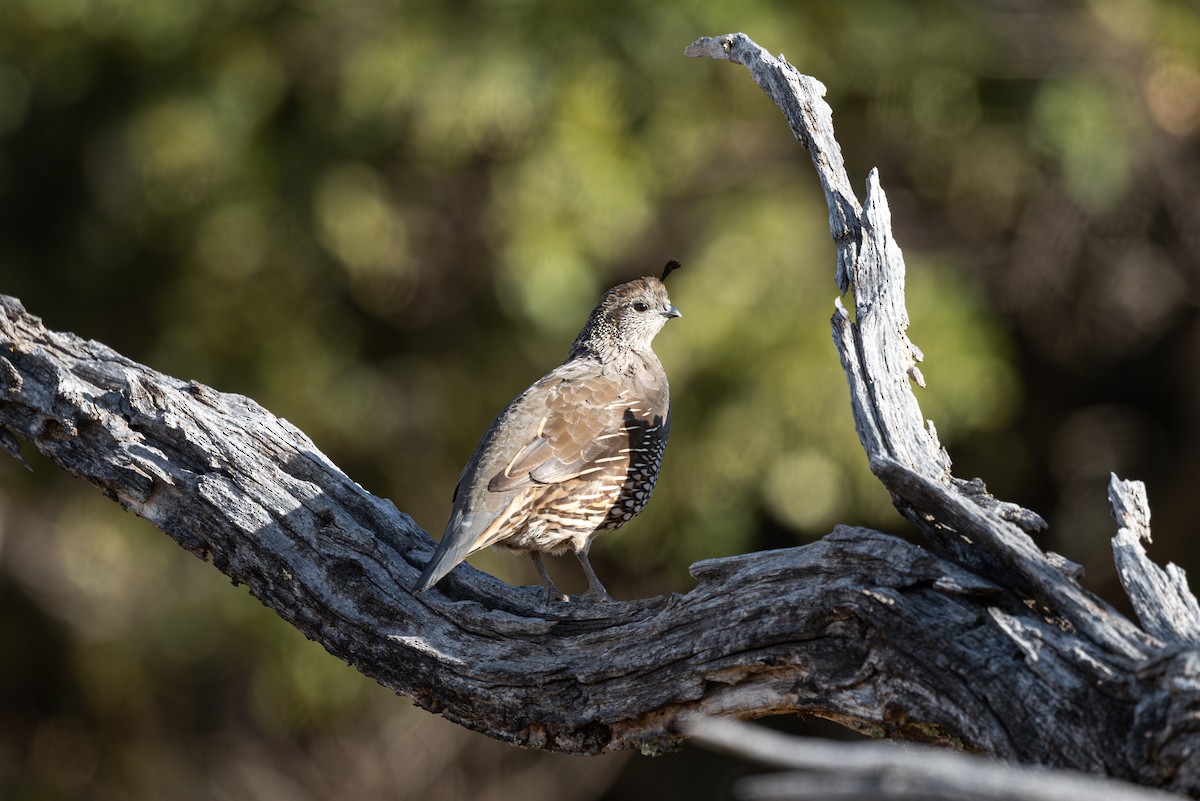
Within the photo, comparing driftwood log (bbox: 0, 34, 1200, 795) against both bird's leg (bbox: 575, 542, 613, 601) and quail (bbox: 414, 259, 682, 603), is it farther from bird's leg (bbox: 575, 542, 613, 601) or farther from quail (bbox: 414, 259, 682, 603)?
bird's leg (bbox: 575, 542, 613, 601)

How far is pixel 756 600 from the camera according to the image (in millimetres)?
2740

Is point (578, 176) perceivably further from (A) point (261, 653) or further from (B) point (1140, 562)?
(B) point (1140, 562)

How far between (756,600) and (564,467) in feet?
4.15

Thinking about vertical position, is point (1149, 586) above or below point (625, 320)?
below

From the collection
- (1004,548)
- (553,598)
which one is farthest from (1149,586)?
(553,598)

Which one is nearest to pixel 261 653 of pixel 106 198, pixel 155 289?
pixel 155 289

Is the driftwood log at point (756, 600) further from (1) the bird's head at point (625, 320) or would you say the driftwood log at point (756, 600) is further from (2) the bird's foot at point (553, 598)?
(1) the bird's head at point (625, 320)

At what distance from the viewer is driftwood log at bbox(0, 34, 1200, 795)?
7.99 ft

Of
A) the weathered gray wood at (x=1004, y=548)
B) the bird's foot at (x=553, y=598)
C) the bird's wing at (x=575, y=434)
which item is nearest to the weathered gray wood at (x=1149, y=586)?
the weathered gray wood at (x=1004, y=548)

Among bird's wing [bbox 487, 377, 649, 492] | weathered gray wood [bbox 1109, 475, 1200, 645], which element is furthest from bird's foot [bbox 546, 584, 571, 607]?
weathered gray wood [bbox 1109, 475, 1200, 645]

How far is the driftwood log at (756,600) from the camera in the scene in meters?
2.44

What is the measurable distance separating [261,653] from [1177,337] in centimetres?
549

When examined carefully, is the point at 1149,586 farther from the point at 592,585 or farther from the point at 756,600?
the point at 592,585

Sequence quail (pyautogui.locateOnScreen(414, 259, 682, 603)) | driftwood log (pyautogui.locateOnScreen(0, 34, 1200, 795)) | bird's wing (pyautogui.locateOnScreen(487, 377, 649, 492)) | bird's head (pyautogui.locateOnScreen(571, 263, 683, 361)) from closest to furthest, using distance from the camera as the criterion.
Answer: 1. driftwood log (pyautogui.locateOnScreen(0, 34, 1200, 795))
2. quail (pyautogui.locateOnScreen(414, 259, 682, 603))
3. bird's wing (pyautogui.locateOnScreen(487, 377, 649, 492))
4. bird's head (pyautogui.locateOnScreen(571, 263, 683, 361))
